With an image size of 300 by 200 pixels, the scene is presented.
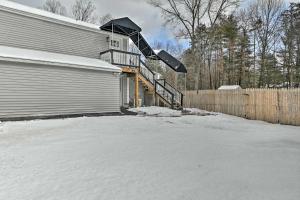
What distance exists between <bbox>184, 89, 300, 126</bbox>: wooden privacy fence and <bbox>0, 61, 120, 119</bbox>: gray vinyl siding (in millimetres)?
7906

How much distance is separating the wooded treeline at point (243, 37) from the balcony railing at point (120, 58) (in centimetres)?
1076

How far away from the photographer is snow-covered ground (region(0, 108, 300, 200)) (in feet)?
12.6

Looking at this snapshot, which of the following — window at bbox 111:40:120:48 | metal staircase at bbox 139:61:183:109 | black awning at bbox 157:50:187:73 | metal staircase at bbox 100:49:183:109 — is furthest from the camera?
black awning at bbox 157:50:187:73

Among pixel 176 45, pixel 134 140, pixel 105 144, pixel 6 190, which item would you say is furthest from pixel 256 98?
pixel 176 45

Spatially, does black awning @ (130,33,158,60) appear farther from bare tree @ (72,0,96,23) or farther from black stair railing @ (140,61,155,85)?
bare tree @ (72,0,96,23)

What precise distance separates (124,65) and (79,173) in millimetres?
12411

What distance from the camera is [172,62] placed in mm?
19703

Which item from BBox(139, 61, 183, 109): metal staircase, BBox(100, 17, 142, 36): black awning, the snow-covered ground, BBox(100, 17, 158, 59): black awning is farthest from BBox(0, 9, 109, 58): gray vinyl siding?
the snow-covered ground

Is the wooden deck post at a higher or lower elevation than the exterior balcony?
lower

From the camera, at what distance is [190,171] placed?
4883 mm

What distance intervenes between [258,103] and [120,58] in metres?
8.84

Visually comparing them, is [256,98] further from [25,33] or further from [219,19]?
[219,19]

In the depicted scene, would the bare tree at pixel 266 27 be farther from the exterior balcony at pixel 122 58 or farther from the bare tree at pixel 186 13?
the exterior balcony at pixel 122 58

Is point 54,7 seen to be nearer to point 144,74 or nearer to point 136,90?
point 144,74
